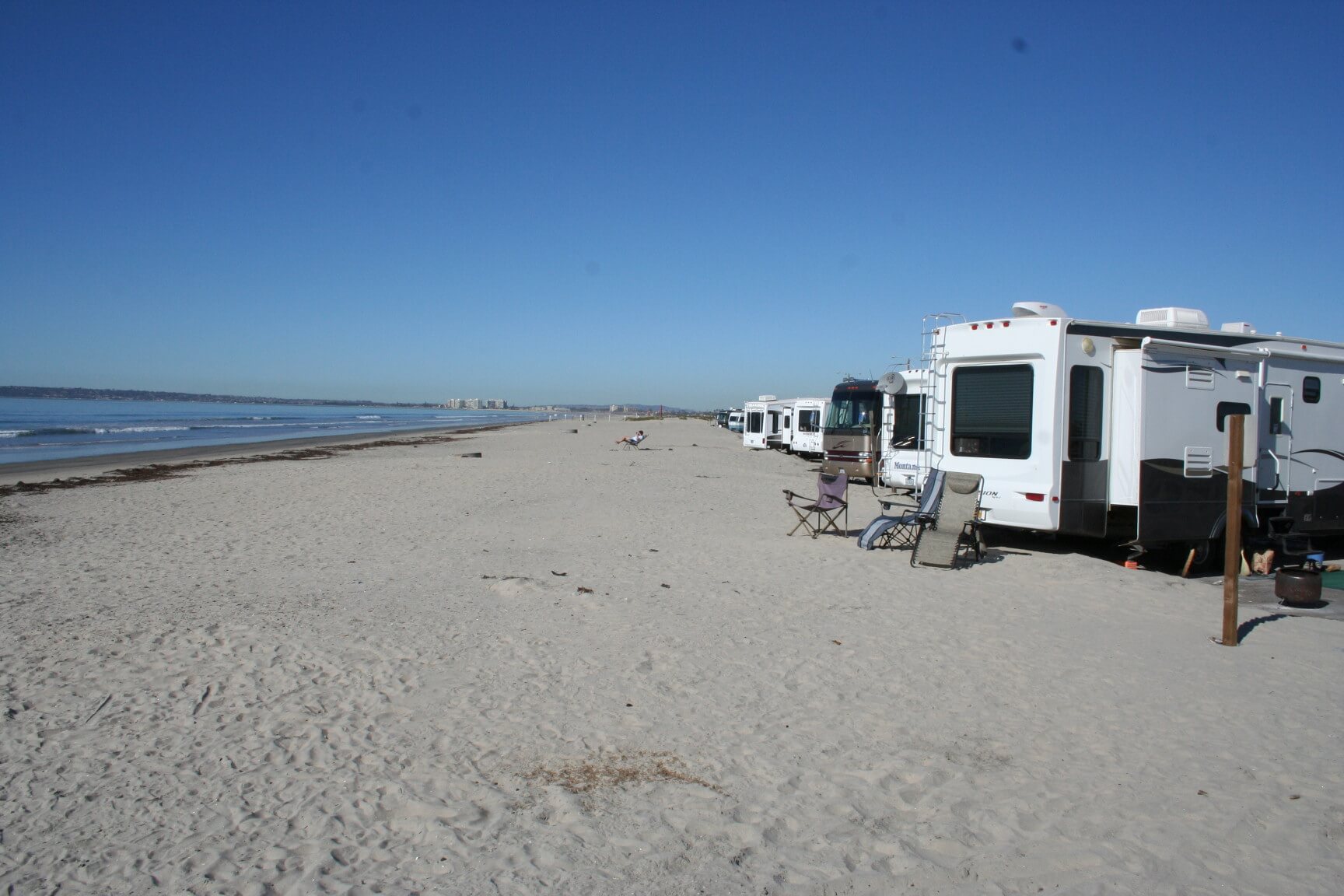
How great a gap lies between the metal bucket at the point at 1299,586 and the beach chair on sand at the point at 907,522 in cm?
298

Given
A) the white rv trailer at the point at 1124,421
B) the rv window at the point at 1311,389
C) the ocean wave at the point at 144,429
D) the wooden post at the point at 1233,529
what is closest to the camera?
the wooden post at the point at 1233,529

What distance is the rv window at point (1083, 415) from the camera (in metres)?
7.95

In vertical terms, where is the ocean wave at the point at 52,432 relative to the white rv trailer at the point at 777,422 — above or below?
below

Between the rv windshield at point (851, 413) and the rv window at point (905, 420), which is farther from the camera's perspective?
the rv windshield at point (851, 413)

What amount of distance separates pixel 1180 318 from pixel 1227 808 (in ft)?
22.3

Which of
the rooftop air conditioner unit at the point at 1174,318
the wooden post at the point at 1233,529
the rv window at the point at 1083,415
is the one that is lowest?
the wooden post at the point at 1233,529

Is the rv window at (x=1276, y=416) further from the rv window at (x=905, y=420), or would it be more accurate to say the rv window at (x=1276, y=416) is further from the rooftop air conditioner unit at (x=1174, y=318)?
the rv window at (x=905, y=420)

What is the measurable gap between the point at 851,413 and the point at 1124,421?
37.4 ft

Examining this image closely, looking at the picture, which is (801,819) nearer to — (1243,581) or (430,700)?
(430,700)

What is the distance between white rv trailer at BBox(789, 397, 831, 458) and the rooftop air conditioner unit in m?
18.0

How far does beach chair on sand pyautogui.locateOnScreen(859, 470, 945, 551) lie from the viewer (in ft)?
28.5

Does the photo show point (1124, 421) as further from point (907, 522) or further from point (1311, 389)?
point (1311, 389)

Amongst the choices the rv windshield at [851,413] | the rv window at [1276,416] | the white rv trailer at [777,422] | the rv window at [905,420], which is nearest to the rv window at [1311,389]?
the rv window at [1276,416]

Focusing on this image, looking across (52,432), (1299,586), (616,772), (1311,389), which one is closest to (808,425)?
(1311,389)
